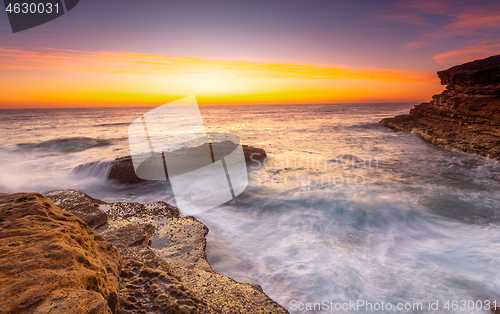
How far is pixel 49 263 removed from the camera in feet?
5.98

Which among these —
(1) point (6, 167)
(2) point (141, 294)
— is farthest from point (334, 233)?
(1) point (6, 167)

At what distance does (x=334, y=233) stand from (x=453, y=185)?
643cm

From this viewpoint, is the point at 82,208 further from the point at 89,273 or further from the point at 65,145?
the point at 65,145

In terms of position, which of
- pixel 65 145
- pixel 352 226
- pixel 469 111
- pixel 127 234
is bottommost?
pixel 352 226

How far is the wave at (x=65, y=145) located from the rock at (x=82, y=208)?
10.8 m

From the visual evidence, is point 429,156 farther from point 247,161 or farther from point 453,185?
point 247,161

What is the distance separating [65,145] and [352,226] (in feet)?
64.8

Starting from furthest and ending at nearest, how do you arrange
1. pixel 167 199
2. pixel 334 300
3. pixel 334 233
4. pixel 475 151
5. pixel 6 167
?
pixel 475 151 → pixel 6 167 → pixel 167 199 → pixel 334 233 → pixel 334 300

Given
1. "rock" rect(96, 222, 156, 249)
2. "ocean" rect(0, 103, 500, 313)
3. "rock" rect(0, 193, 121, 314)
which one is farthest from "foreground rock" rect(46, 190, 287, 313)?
"ocean" rect(0, 103, 500, 313)

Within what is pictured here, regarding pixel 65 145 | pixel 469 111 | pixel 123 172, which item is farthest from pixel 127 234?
pixel 469 111

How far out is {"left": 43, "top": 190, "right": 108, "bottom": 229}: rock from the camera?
4988mm

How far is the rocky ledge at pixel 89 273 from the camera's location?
62.2 inches

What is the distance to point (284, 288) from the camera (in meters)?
4.00

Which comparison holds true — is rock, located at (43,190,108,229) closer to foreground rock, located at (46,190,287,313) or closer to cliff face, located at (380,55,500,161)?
foreground rock, located at (46,190,287,313)
